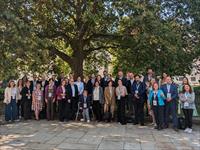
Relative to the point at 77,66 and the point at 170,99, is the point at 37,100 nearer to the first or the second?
the point at 77,66

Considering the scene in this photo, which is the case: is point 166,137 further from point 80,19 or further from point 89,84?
point 80,19

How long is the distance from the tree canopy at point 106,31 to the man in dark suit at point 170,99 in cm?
173

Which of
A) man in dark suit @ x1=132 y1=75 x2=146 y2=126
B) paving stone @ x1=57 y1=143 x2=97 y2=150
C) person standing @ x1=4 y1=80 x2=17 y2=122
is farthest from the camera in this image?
person standing @ x1=4 y1=80 x2=17 y2=122

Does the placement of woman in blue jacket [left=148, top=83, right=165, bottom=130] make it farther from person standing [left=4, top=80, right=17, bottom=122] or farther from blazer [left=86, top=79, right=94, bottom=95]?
person standing [left=4, top=80, right=17, bottom=122]

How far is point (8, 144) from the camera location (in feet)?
33.7

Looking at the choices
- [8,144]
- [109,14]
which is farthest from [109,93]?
[8,144]

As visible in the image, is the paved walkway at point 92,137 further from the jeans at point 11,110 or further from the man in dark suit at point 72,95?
the man in dark suit at point 72,95

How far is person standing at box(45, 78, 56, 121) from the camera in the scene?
50.3ft

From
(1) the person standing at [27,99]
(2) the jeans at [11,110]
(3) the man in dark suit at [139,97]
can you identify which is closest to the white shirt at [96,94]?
(3) the man in dark suit at [139,97]

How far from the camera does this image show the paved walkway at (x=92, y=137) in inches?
398

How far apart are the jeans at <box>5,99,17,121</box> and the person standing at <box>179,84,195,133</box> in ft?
22.0

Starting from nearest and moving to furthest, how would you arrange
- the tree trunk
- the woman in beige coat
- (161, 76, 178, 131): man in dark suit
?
(161, 76, 178, 131): man in dark suit → the woman in beige coat → the tree trunk

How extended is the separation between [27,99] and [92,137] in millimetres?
5137

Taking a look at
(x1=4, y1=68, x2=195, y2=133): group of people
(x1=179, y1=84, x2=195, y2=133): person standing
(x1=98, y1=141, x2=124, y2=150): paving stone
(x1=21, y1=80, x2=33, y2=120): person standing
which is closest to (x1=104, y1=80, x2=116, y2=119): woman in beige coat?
(x1=4, y1=68, x2=195, y2=133): group of people
